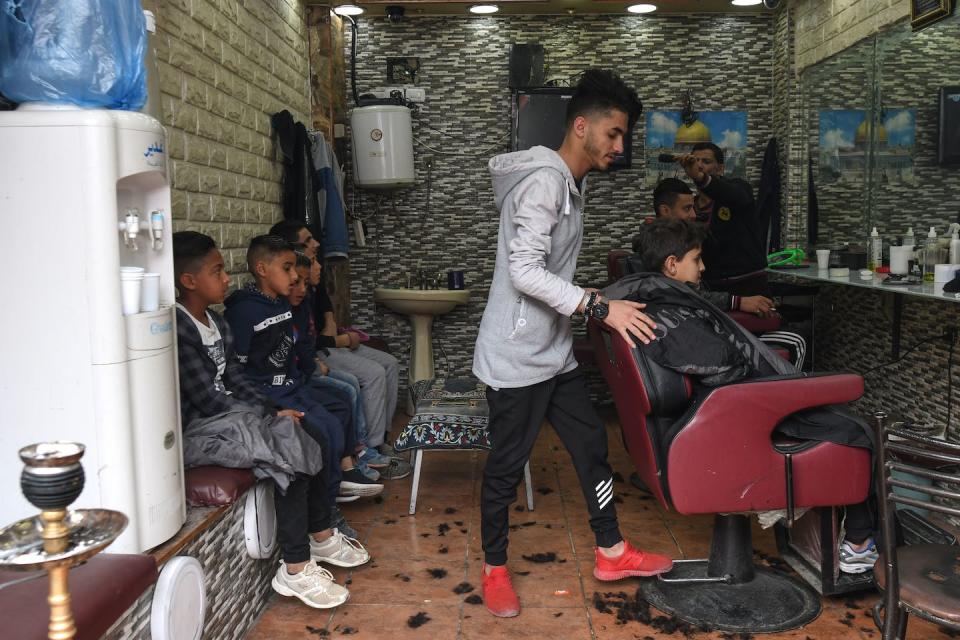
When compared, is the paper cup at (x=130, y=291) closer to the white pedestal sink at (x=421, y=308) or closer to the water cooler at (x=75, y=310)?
the water cooler at (x=75, y=310)

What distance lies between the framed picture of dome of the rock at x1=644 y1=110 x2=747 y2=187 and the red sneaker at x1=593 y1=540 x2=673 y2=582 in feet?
10.5

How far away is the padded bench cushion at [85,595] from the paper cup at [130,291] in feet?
1.69

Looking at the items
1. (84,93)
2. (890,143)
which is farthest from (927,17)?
(84,93)

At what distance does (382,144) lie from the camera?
510 centimetres

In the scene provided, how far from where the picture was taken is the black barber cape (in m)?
2.32

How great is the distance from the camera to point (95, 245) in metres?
1.71

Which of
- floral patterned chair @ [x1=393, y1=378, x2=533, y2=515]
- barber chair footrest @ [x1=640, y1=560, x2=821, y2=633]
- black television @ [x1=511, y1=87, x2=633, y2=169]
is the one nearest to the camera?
barber chair footrest @ [x1=640, y1=560, x2=821, y2=633]

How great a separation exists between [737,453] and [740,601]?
1.83ft

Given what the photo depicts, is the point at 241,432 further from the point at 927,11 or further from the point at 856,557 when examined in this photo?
the point at 927,11

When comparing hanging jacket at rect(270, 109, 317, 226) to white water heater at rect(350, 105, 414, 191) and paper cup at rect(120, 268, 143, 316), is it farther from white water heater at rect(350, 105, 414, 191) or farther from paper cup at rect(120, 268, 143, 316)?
paper cup at rect(120, 268, 143, 316)

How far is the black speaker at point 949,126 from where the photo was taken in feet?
11.8

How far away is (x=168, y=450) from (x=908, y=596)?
163cm

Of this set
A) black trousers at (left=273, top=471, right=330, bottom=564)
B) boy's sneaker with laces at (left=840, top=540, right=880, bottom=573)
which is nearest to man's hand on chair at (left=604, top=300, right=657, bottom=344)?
boy's sneaker with laces at (left=840, top=540, right=880, bottom=573)

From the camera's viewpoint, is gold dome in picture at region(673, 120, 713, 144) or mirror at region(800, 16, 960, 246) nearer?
mirror at region(800, 16, 960, 246)
